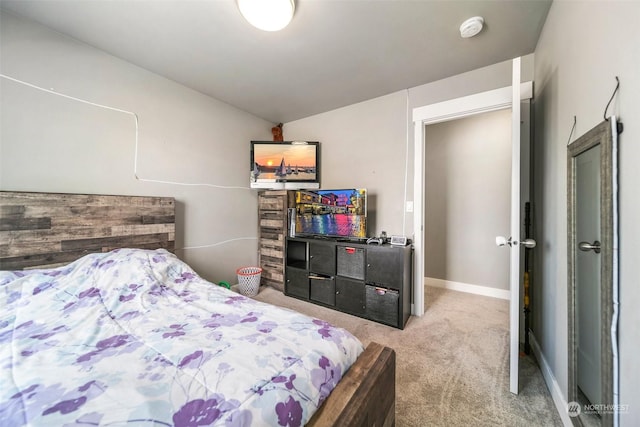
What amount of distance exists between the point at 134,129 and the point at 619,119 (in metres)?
3.19

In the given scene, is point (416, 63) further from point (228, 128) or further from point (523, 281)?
point (228, 128)

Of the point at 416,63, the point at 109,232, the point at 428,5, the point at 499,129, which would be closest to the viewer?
the point at 428,5

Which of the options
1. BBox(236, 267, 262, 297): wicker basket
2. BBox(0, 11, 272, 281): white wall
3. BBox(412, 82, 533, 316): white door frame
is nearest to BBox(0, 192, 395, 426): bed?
BBox(0, 11, 272, 281): white wall

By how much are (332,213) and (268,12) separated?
6.15 feet

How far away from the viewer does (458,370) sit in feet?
5.36

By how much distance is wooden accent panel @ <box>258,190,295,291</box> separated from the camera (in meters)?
3.04

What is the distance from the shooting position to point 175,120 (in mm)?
2484

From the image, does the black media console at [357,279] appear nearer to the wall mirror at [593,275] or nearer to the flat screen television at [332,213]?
the flat screen television at [332,213]

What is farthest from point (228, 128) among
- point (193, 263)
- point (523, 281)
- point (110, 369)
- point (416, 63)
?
point (523, 281)

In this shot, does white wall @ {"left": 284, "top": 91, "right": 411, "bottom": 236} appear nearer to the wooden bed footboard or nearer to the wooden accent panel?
the wooden accent panel

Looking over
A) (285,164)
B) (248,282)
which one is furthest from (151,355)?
(285,164)

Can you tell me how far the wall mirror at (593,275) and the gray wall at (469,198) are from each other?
2105 mm

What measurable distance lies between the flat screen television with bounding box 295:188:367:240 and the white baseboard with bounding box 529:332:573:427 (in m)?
1.63

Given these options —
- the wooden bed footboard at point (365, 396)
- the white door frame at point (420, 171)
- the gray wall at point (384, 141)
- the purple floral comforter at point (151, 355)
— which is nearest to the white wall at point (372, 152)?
the gray wall at point (384, 141)
